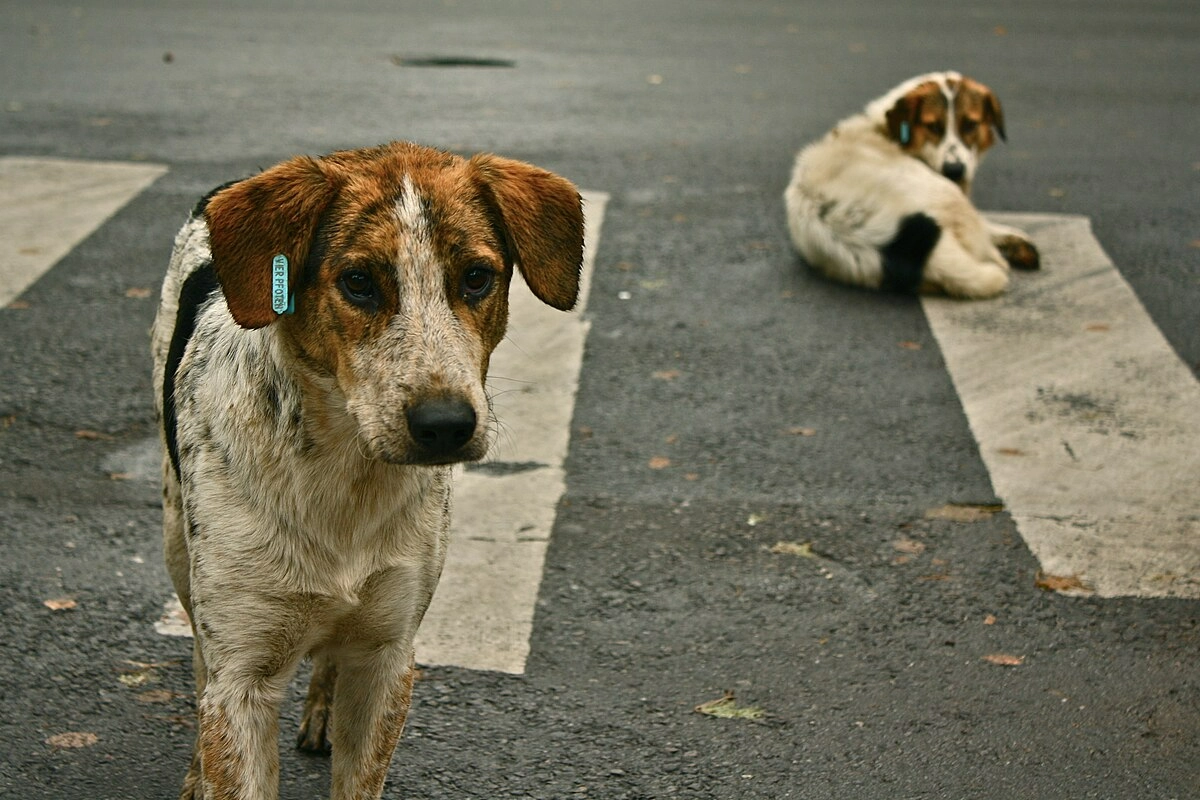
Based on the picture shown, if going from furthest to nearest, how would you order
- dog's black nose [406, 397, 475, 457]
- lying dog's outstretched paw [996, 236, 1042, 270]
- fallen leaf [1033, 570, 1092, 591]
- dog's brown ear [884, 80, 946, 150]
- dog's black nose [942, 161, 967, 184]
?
dog's brown ear [884, 80, 946, 150] → dog's black nose [942, 161, 967, 184] → lying dog's outstretched paw [996, 236, 1042, 270] → fallen leaf [1033, 570, 1092, 591] → dog's black nose [406, 397, 475, 457]

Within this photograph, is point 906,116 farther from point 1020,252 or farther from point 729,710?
point 729,710

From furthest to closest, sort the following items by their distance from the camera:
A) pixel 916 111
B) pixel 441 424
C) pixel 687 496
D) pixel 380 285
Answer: pixel 916 111 → pixel 687 496 → pixel 380 285 → pixel 441 424

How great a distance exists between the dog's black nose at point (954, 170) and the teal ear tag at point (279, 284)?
6.32 meters

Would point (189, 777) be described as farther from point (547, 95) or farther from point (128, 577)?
point (547, 95)

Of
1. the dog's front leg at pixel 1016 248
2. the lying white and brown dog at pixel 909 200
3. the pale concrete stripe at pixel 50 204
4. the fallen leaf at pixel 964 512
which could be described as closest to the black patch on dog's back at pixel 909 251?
the lying white and brown dog at pixel 909 200

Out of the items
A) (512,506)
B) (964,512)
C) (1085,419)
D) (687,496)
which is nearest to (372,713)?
(512,506)

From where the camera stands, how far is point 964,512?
613 centimetres

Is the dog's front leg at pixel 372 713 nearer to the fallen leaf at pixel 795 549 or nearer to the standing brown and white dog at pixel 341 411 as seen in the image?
the standing brown and white dog at pixel 341 411

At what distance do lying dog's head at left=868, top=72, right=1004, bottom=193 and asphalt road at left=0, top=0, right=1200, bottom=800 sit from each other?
36.6 inches

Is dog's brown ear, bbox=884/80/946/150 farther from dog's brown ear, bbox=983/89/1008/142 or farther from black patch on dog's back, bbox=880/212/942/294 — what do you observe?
black patch on dog's back, bbox=880/212/942/294

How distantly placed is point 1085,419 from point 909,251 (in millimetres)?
1746

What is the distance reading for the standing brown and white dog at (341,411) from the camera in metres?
3.44

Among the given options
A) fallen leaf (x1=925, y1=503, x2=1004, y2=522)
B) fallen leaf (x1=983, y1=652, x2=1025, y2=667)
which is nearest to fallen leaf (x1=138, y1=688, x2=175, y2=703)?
fallen leaf (x1=983, y1=652, x2=1025, y2=667)

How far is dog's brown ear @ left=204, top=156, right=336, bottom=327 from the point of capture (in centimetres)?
347
